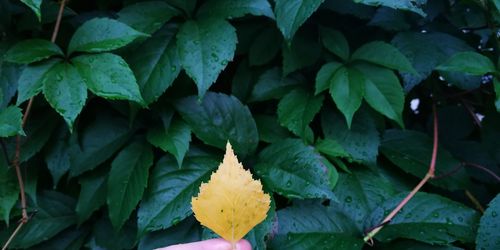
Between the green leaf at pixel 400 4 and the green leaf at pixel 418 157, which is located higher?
the green leaf at pixel 400 4

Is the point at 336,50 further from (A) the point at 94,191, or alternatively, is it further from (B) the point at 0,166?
(B) the point at 0,166

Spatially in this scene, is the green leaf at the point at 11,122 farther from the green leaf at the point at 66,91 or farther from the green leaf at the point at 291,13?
the green leaf at the point at 291,13

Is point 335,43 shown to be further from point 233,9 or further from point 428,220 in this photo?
point 428,220

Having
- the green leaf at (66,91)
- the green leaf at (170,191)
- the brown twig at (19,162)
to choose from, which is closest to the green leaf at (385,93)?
the green leaf at (170,191)

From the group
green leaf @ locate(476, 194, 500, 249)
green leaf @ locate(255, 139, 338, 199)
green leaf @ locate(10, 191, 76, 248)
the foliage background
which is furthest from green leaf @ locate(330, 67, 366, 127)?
green leaf @ locate(10, 191, 76, 248)

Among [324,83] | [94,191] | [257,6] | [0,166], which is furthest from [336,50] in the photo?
[0,166]

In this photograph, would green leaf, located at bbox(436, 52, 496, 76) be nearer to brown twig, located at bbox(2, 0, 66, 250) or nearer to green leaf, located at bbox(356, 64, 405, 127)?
green leaf, located at bbox(356, 64, 405, 127)

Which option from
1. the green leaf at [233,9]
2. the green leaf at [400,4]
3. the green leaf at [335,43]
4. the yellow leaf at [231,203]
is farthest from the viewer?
the green leaf at [335,43]
